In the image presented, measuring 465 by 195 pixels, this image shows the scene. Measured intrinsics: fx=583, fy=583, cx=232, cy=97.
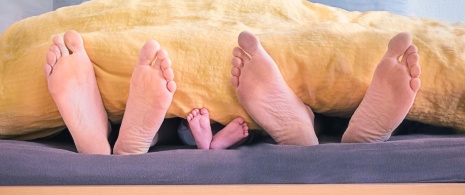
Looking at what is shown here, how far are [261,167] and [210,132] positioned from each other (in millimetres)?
210

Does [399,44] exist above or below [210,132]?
above

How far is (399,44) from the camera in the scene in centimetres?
91

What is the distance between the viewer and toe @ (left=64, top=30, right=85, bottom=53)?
0.99 metres

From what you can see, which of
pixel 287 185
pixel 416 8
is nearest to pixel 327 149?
pixel 287 185

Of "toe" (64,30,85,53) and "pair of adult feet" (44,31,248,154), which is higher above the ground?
"toe" (64,30,85,53)

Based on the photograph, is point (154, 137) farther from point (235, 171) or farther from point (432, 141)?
point (432, 141)

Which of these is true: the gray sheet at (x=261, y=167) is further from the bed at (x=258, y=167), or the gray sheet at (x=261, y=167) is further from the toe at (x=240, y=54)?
the toe at (x=240, y=54)

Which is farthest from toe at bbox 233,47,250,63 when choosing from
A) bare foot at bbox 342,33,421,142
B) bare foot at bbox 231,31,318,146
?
bare foot at bbox 342,33,421,142

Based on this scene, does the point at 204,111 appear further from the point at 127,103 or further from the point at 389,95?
the point at 389,95

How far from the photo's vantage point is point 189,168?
840mm

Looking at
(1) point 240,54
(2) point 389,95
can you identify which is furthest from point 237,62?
(2) point 389,95

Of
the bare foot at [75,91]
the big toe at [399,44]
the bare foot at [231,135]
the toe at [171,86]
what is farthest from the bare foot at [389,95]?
the bare foot at [75,91]

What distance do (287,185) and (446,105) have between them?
1.33ft

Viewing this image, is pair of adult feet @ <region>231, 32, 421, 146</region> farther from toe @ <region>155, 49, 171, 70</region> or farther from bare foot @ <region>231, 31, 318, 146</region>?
toe @ <region>155, 49, 171, 70</region>
